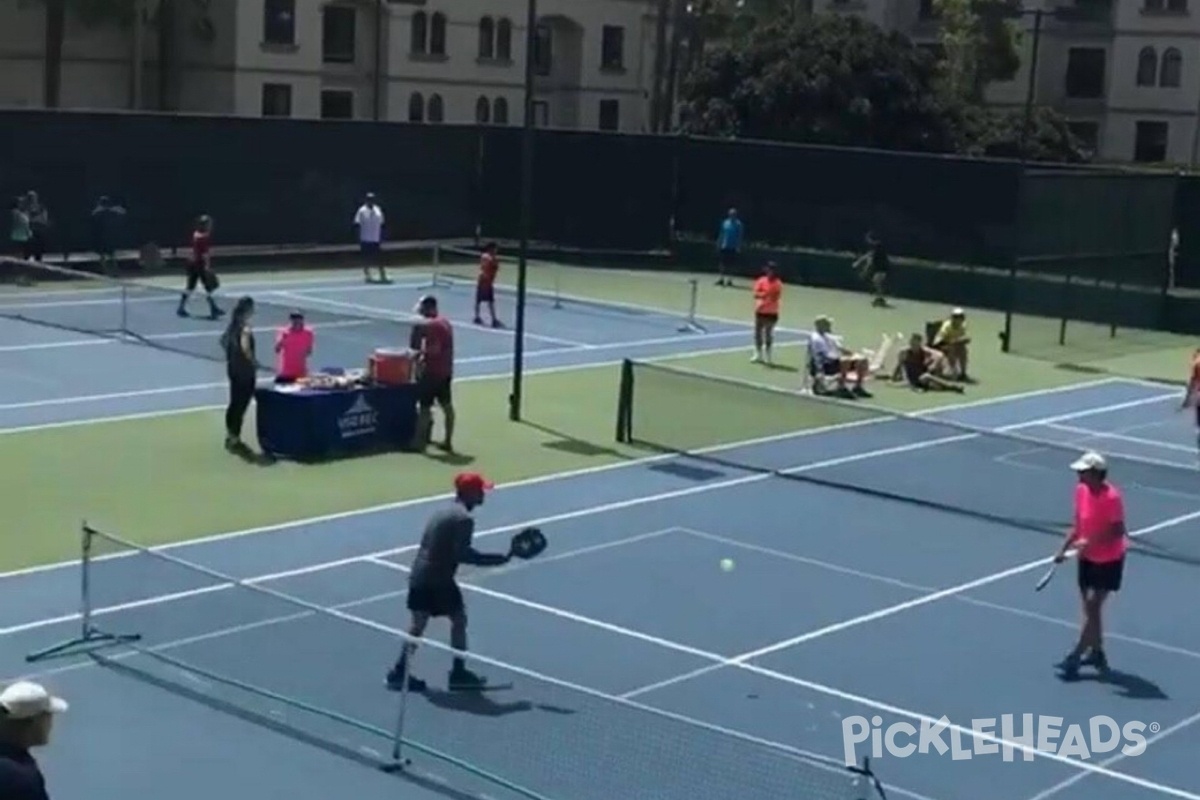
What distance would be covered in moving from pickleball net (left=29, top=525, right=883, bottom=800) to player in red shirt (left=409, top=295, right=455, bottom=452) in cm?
602

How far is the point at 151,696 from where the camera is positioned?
13953mm

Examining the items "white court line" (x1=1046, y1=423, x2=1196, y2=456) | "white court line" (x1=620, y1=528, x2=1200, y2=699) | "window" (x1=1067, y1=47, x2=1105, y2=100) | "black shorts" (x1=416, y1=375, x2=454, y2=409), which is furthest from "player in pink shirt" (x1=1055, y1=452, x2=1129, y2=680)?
"window" (x1=1067, y1=47, x2=1105, y2=100)

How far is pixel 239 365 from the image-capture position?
883 inches

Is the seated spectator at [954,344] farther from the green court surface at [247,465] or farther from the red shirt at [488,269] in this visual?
A: the red shirt at [488,269]

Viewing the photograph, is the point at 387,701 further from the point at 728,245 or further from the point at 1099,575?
the point at 728,245

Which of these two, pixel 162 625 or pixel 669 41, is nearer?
pixel 162 625

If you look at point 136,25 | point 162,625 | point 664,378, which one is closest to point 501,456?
point 664,378

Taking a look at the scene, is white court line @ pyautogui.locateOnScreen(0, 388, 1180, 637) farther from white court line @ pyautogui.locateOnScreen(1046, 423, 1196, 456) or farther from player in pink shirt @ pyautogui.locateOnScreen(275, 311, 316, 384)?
player in pink shirt @ pyautogui.locateOnScreen(275, 311, 316, 384)

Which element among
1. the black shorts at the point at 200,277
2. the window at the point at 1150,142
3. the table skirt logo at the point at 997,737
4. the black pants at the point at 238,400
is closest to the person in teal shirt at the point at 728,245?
the black shorts at the point at 200,277

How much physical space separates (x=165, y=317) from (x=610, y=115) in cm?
4446

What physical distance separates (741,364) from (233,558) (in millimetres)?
15485

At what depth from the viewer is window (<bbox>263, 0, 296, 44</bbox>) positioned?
63656 mm

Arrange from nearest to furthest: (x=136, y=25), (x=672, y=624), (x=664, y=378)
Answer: (x=672, y=624) → (x=664, y=378) → (x=136, y=25)

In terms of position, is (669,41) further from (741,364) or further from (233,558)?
(233,558)
